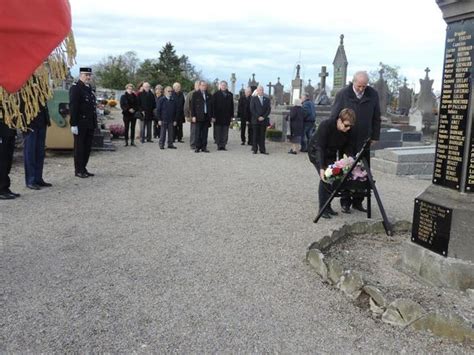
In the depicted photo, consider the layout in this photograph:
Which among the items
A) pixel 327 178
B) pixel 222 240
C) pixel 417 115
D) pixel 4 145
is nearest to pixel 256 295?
Result: pixel 222 240

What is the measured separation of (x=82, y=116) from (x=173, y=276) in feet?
18.3

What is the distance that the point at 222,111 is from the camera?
14.6 metres

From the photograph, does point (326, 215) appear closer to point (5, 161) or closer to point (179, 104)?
point (5, 161)

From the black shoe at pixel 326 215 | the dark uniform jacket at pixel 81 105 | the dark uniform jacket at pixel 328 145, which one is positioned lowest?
the black shoe at pixel 326 215

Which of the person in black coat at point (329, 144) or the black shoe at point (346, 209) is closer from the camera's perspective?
the person in black coat at point (329, 144)

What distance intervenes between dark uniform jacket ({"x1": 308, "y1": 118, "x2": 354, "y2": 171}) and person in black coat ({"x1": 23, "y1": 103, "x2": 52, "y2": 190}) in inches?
177

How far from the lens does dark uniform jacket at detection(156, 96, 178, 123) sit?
1457 centimetres

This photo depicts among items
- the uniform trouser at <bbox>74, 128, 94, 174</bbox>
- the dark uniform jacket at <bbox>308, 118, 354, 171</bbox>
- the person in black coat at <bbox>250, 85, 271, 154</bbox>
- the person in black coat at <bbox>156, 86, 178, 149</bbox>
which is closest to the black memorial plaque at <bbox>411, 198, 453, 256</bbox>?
the dark uniform jacket at <bbox>308, 118, 354, 171</bbox>

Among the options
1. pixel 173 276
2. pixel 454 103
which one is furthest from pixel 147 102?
pixel 454 103

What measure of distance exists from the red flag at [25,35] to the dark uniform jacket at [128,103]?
38.0 feet

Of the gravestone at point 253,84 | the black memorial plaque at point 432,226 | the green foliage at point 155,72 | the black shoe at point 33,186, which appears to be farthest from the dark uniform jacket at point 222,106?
the green foliage at point 155,72

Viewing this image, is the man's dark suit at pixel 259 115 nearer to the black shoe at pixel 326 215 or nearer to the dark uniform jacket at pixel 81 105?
the dark uniform jacket at pixel 81 105

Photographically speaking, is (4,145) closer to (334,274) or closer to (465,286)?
(334,274)

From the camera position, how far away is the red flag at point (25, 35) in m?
2.87
